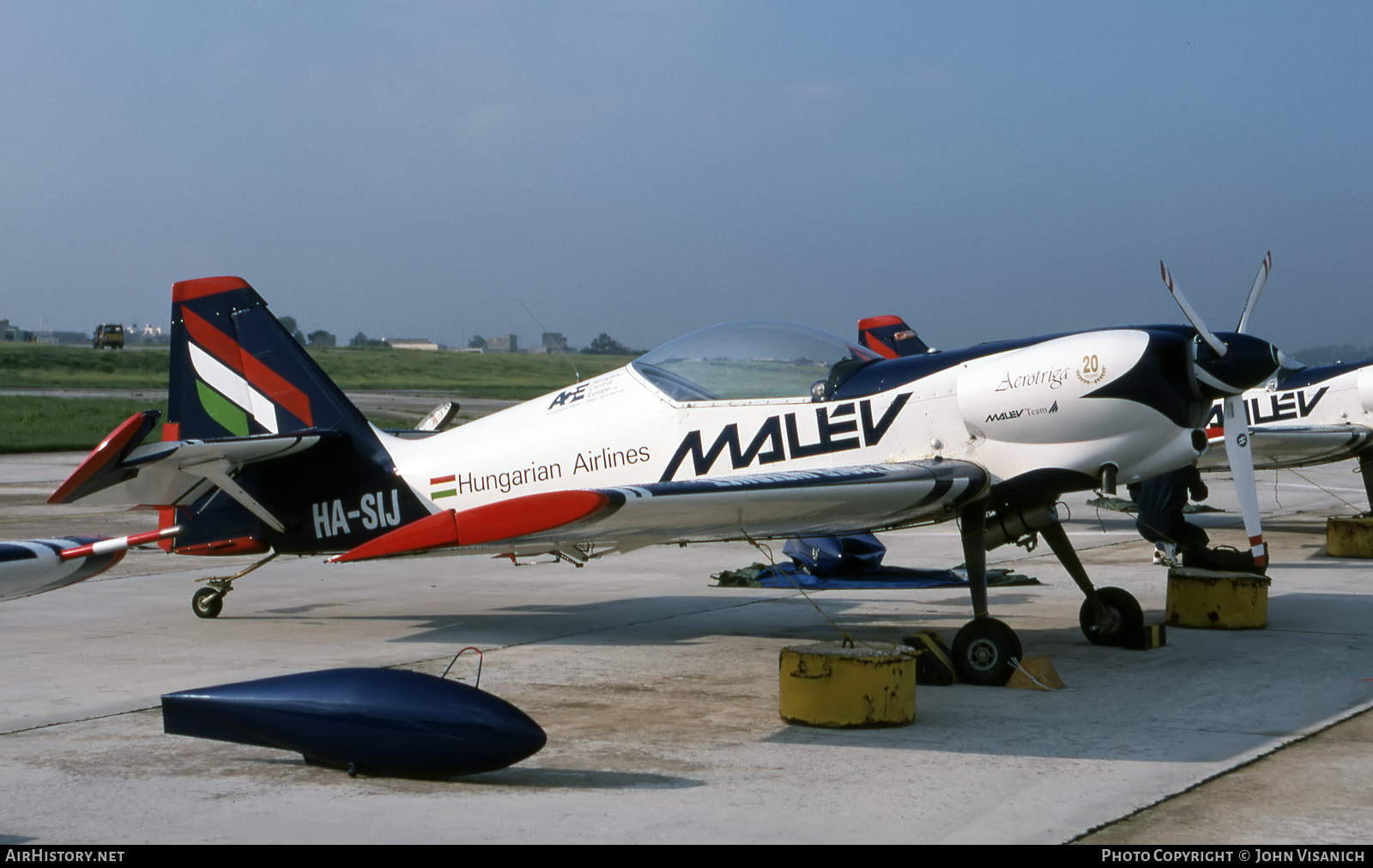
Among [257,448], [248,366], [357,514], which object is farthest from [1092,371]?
[248,366]

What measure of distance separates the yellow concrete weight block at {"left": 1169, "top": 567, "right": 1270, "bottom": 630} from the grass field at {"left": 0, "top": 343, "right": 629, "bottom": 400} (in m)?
49.4

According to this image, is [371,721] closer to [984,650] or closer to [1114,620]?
[984,650]

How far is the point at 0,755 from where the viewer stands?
6.11 meters

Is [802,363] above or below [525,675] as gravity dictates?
above

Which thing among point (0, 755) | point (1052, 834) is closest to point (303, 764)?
point (0, 755)

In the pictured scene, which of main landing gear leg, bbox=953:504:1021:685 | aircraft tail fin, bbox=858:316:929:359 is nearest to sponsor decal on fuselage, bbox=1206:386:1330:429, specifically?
aircraft tail fin, bbox=858:316:929:359

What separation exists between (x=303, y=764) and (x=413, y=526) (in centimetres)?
158

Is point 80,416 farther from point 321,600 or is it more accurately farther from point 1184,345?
point 1184,345

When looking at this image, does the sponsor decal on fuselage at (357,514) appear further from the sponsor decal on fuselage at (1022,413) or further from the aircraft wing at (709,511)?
the sponsor decal on fuselage at (1022,413)

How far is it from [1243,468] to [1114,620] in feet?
4.46

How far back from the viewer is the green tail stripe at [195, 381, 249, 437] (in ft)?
35.1

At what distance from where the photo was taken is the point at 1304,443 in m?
17.0

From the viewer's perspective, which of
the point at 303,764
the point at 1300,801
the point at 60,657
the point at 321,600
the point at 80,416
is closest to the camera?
the point at 1300,801

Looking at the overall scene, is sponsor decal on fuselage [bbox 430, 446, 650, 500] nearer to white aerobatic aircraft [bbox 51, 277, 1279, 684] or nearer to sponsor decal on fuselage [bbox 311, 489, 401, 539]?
white aerobatic aircraft [bbox 51, 277, 1279, 684]
